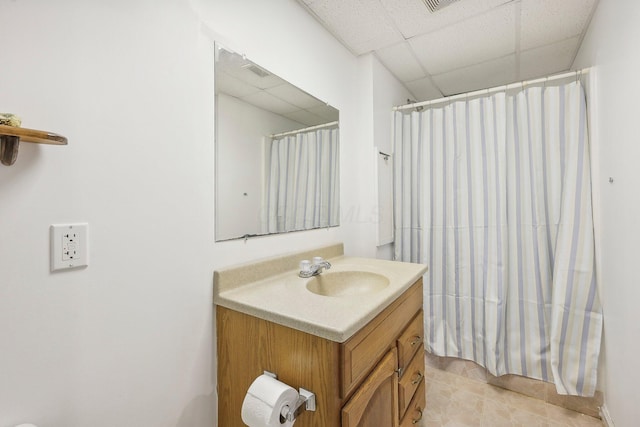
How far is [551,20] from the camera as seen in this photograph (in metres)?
1.56

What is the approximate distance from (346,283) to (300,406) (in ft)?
2.18

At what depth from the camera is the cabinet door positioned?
79 cm

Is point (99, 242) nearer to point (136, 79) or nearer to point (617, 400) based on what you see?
point (136, 79)

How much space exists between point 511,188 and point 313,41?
1.52 m

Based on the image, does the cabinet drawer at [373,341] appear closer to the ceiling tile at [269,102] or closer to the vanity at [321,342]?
the vanity at [321,342]

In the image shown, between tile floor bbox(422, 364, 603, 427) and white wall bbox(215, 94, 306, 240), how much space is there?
151cm

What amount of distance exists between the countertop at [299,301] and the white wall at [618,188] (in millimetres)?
899

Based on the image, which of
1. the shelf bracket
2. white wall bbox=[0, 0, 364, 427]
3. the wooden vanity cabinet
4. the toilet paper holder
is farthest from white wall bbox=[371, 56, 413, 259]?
the shelf bracket

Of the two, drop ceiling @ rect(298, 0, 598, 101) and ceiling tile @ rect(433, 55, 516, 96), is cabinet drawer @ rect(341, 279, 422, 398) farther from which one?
ceiling tile @ rect(433, 55, 516, 96)

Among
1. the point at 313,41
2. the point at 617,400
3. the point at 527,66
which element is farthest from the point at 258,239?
the point at 527,66

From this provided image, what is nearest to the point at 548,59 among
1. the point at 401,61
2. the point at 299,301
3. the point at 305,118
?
the point at 401,61

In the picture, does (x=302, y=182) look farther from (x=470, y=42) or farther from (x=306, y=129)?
(x=470, y=42)

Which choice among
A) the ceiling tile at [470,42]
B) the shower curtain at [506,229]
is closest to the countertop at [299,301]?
the shower curtain at [506,229]

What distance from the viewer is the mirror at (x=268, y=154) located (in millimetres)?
1056
